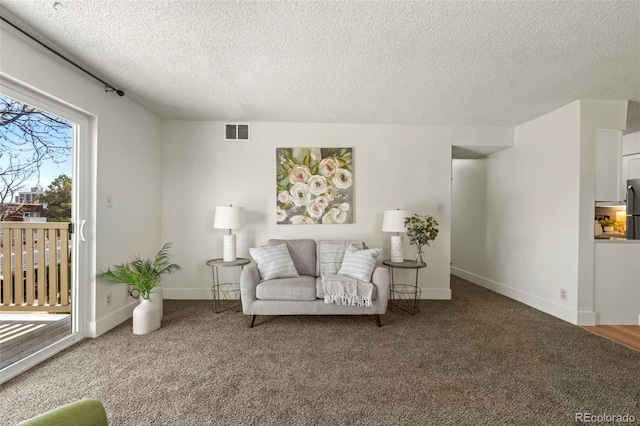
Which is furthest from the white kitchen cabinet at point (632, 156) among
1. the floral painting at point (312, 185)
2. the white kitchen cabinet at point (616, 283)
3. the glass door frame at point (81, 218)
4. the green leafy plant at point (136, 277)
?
the glass door frame at point (81, 218)

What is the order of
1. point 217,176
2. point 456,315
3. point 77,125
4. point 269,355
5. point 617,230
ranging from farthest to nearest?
1. point 217,176
2. point 617,230
3. point 456,315
4. point 77,125
5. point 269,355

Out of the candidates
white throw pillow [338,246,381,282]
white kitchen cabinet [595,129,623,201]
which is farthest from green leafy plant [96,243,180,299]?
white kitchen cabinet [595,129,623,201]

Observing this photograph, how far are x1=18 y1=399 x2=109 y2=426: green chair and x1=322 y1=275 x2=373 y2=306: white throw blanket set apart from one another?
218 centimetres

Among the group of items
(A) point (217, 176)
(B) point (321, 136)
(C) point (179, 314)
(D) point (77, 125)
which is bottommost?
(C) point (179, 314)

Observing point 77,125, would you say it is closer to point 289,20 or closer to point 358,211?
point 289,20

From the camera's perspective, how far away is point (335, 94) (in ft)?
10.2

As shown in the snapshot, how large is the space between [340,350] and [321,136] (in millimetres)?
2798

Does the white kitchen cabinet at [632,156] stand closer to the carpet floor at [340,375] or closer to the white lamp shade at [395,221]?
the carpet floor at [340,375]

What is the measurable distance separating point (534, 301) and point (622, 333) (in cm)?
84

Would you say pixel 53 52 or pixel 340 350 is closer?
pixel 53 52

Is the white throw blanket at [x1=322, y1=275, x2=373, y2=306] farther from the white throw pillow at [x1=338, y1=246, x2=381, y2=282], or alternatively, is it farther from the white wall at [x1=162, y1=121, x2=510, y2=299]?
the white wall at [x1=162, y1=121, x2=510, y2=299]

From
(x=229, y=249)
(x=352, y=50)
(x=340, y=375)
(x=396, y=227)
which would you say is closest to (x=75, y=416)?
(x=340, y=375)

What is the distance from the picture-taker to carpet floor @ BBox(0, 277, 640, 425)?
176 centimetres

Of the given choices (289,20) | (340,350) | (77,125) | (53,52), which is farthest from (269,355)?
(53,52)
